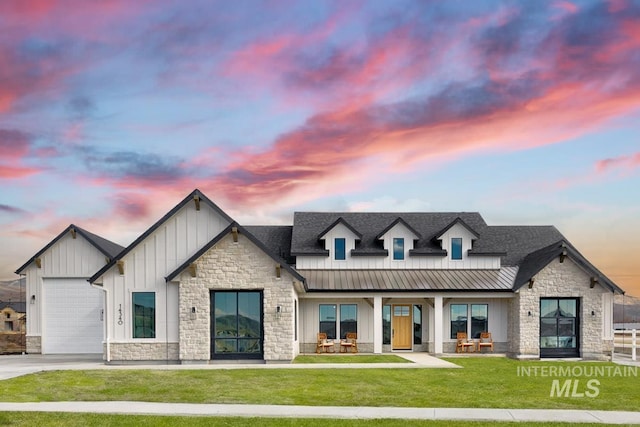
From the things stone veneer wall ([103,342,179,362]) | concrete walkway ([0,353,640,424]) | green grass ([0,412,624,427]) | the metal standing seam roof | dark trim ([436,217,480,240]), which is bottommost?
stone veneer wall ([103,342,179,362])

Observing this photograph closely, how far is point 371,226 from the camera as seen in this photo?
29.5 m

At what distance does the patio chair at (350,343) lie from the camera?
83.1 ft

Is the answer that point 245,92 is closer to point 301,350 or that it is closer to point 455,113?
point 455,113

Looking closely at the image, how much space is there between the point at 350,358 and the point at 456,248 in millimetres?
8566

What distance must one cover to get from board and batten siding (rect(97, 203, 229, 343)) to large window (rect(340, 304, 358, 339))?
7.51 metres

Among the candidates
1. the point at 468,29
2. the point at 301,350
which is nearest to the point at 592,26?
the point at 468,29

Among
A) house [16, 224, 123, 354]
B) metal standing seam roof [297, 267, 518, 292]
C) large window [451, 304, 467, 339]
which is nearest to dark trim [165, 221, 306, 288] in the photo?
metal standing seam roof [297, 267, 518, 292]

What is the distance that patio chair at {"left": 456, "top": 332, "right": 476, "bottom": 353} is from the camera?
25.5m

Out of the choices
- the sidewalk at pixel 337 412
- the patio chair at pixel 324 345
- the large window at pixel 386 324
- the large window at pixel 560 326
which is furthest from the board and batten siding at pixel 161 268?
the large window at pixel 560 326

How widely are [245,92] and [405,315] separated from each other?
1276 centimetres

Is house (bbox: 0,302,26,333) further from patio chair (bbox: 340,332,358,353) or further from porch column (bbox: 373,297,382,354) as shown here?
porch column (bbox: 373,297,382,354)

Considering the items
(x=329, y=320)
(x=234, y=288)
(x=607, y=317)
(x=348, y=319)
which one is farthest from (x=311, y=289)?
(x=607, y=317)

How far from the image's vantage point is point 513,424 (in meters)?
10.9

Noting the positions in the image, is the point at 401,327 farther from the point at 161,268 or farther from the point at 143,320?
the point at 143,320
